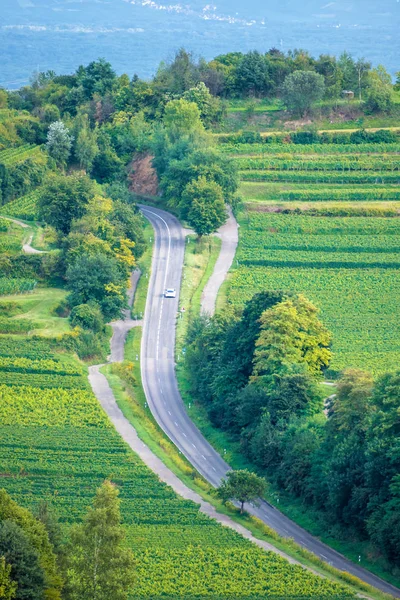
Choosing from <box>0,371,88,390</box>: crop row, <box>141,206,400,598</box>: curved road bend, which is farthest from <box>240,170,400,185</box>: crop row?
<box>0,371,88,390</box>: crop row

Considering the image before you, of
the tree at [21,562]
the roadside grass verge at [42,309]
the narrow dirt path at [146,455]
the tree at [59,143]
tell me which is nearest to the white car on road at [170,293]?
the roadside grass verge at [42,309]

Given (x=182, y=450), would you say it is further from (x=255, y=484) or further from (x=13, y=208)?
(x=13, y=208)

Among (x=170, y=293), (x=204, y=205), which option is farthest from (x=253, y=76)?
(x=170, y=293)

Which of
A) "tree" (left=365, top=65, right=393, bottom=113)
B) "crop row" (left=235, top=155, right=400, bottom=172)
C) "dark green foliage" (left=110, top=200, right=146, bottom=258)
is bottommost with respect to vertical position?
"dark green foliage" (left=110, top=200, right=146, bottom=258)

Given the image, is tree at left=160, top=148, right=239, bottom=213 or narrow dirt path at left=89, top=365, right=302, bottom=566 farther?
Answer: tree at left=160, top=148, right=239, bottom=213

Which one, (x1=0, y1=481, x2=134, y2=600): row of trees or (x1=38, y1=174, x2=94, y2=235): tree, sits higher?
(x1=38, y1=174, x2=94, y2=235): tree

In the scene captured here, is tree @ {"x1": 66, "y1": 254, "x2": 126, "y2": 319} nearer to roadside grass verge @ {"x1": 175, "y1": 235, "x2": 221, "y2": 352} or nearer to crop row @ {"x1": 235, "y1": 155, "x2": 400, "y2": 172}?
roadside grass verge @ {"x1": 175, "y1": 235, "x2": 221, "y2": 352}

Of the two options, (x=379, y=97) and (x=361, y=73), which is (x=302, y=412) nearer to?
(x=379, y=97)

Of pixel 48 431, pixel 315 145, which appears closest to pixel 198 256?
pixel 315 145
